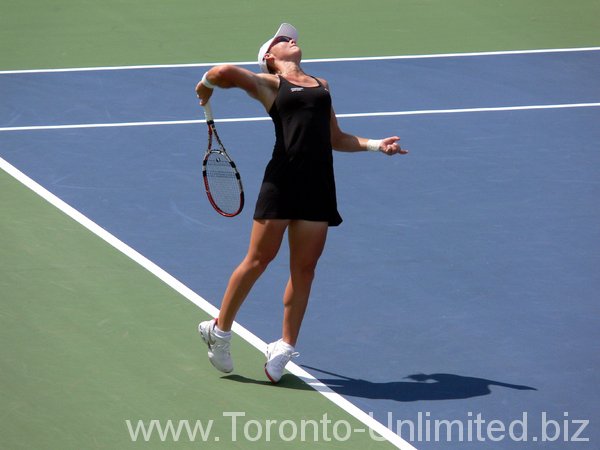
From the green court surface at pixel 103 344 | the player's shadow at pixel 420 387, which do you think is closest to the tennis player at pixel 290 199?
the green court surface at pixel 103 344

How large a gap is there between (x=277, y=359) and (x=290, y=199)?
3.58ft

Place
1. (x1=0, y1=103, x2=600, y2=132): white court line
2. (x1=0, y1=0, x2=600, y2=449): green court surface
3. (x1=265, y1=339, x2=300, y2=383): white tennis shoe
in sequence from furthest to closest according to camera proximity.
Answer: (x1=0, y1=103, x2=600, y2=132): white court line → (x1=265, y1=339, x2=300, y2=383): white tennis shoe → (x1=0, y1=0, x2=600, y2=449): green court surface

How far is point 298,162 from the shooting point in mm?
8195

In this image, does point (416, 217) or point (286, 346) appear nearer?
point (286, 346)

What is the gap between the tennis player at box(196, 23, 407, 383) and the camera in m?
8.19

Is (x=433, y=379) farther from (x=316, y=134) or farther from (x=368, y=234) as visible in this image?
(x=368, y=234)

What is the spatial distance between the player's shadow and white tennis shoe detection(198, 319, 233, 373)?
2.18ft

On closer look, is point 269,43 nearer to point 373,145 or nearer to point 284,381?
point 373,145

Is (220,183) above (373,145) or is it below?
below

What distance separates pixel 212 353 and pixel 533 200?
4402 mm

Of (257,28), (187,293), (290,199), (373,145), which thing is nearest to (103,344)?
(187,293)

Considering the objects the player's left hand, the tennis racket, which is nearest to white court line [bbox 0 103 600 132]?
the tennis racket

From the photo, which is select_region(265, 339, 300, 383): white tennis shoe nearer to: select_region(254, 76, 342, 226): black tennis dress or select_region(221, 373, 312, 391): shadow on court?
select_region(221, 373, 312, 391): shadow on court

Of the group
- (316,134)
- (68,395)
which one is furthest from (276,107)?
(68,395)
